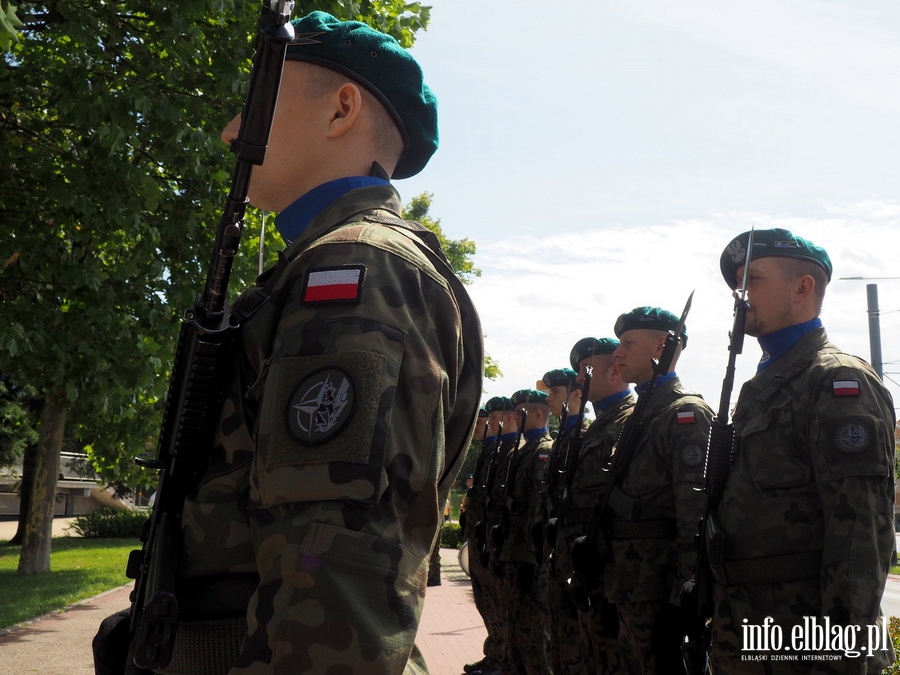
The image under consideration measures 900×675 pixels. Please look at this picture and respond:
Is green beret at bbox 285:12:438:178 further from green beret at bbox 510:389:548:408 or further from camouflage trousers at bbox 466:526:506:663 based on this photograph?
green beret at bbox 510:389:548:408

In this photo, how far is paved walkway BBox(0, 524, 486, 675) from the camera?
8.41 meters

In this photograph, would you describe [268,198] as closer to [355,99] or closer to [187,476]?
[355,99]

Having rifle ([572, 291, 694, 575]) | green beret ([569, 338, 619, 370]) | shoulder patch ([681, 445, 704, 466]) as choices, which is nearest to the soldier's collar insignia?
shoulder patch ([681, 445, 704, 466])

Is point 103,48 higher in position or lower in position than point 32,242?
higher

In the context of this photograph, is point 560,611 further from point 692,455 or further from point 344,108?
point 344,108

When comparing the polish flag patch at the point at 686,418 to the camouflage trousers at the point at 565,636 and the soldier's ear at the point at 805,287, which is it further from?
the camouflage trousers at the point at 565,636

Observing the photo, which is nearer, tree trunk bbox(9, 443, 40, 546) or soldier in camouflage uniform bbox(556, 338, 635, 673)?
soldier in camouflage uniform bbox(556, 338, 635, 673)

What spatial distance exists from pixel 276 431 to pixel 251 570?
255 millimetres

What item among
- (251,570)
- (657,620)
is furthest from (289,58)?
(657,620)

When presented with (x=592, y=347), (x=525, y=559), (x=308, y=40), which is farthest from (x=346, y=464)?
(x=525, y=559)

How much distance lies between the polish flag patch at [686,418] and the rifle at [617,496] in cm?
30

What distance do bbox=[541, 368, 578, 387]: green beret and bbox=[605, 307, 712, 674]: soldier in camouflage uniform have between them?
3.89m

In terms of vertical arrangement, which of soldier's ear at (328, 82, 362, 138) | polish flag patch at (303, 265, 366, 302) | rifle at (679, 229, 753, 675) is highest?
soldier's ear at (328, 82, 362, 138)

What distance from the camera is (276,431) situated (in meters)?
1.33
